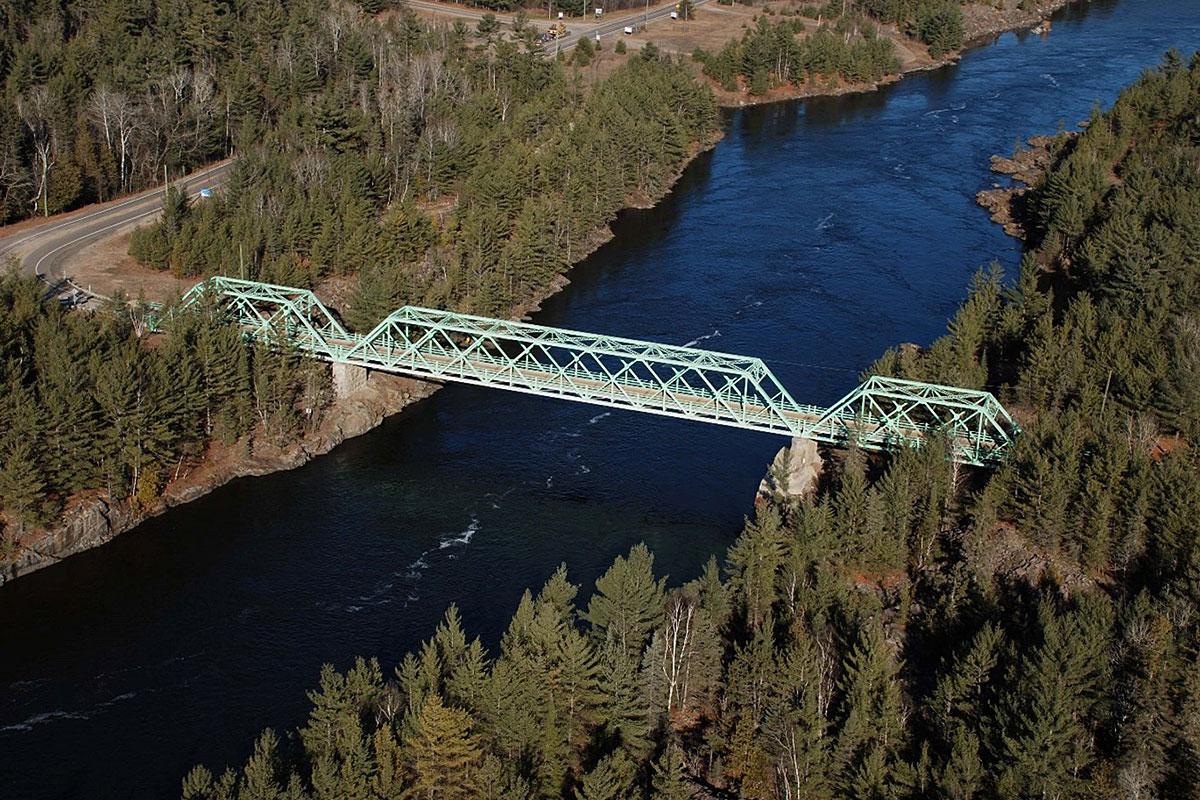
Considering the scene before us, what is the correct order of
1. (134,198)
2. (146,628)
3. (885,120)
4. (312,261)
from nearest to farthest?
(146,628) → (312,261) → (134,198) → (885,120)

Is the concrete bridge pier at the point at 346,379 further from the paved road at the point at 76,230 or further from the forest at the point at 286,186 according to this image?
the paved road at the point at 76,230

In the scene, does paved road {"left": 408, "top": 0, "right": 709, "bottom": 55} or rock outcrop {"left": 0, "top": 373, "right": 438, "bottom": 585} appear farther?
paved road {"left": 408, "top": 0, "right": 709, "bottom": 55}

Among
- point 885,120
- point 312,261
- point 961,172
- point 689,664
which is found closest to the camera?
point 689,664

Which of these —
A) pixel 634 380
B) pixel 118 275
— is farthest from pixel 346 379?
pixel 118 275

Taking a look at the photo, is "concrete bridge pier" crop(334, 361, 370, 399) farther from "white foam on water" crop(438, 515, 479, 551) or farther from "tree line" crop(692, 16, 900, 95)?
"tree line" crop(692, 16, 900, 95)

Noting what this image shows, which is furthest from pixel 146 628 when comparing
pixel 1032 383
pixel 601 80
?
pixel 601 80

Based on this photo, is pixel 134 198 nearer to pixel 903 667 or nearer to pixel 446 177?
pixel 446 177

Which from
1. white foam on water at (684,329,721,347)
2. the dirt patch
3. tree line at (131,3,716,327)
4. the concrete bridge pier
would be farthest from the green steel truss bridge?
the dirt patch
